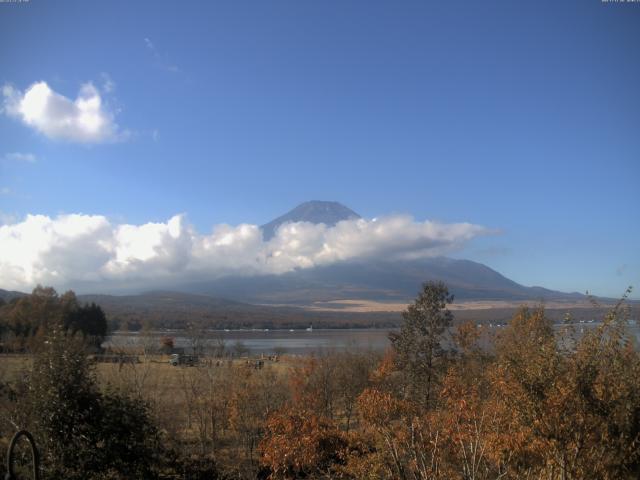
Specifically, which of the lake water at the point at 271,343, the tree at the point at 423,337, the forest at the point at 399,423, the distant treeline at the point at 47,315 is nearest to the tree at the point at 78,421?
the forest at the point at 399,423

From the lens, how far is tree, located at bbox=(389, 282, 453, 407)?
1099 inches

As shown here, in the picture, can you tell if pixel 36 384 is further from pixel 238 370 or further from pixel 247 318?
pixel 247 318

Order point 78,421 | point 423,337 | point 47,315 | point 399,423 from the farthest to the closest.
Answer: point 47,315, point 423,337, point 399,423, point 78,421

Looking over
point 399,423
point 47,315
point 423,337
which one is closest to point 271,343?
point 47,315

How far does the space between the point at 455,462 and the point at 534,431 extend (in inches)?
320

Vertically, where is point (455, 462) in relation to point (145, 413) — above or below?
below

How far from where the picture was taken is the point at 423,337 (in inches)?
1144

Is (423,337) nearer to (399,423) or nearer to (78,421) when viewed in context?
(399,423)

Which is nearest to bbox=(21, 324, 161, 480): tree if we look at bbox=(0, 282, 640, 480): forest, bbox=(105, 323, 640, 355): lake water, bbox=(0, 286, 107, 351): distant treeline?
bbox=(0, 282, 640, 480): forest

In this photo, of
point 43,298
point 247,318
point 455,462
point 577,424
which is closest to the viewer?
point 577,424

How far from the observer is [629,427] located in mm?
9023

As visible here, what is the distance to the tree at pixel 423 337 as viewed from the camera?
2792 centimetres

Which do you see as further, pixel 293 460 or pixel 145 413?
pixel 293 460

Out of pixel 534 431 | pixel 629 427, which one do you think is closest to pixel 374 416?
pixel 534 431
